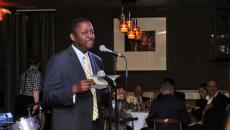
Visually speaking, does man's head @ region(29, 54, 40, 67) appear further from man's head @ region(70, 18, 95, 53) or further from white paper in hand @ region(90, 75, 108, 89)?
white paper in hand @ region(90, 75, 108, 89)

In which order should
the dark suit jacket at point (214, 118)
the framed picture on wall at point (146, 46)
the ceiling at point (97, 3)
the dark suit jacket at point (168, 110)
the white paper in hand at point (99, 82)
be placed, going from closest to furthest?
the white paper in hand at point (99, 82)
the dark suit jacket at point (168, 110)
the dark suit jacket at point (214, 118)
the ceiling at point (97, 3)
the framed picture on wall at point (146, 46)

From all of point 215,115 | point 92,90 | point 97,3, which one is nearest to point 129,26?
point 97,3

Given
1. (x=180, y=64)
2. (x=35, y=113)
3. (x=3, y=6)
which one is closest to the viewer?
(x=35, y=113)

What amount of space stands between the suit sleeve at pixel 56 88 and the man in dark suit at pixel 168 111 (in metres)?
3.79

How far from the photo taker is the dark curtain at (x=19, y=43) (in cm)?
1127

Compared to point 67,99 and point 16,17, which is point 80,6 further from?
point 67,99

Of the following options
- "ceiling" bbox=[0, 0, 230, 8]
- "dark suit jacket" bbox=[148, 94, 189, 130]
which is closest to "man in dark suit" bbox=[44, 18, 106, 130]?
"dark suit jacket" bbox=[148, 94, 189, 130]

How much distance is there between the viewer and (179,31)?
11484 mm

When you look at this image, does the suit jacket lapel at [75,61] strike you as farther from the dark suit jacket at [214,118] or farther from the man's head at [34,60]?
the man's head at [34,60]

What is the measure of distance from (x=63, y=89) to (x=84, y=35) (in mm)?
405

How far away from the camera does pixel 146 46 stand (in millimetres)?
11586

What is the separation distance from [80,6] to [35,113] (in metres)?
3.52

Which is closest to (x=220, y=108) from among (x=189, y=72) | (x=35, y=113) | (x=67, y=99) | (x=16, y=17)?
(x=35, y=113)

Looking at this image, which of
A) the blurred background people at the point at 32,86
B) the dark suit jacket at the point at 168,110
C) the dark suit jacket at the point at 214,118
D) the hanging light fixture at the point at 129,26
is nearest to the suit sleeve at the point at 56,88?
the dark suit jacket at the point at 168,110
